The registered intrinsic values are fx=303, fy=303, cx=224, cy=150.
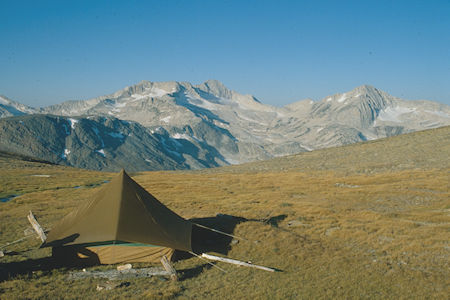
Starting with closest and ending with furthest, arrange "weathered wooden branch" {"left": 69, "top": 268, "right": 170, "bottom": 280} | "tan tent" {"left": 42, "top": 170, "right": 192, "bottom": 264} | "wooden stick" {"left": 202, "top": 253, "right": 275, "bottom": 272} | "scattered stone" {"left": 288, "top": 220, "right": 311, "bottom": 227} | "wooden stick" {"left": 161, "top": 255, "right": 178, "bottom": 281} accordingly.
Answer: "wooden stick" {"left": 161, "top": 255, "right": 178, "bottom": 281}, "weathered wooden branch" {"left": 69, "top": 268, "right": 170, "bottom": 280}, "wooden stick" {"left": 202, "top": 253, "right": 275, "bottom": 272}, "tan tent" {"left": 42, "top": 170, "right": 192, "bottom": 264}, "scattered stone" {"left": 288, "top": 220, "right": 311, "bottom": 227}

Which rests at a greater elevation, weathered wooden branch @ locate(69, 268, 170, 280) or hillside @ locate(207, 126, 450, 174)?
hillside @ locate(207, 126, 450, 174)

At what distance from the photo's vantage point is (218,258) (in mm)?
15258

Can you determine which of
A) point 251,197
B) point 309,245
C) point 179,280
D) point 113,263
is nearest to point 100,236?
point 113,263

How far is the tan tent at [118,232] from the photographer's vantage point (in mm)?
15191

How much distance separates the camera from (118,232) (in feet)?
49.1

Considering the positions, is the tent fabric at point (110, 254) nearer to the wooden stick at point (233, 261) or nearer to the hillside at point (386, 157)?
the wooden stick at point (233, 261)

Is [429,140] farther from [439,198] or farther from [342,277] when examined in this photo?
[342,277]

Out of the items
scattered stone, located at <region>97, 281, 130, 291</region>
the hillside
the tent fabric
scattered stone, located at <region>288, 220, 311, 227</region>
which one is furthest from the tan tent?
the hillside

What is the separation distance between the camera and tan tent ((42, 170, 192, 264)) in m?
15.2

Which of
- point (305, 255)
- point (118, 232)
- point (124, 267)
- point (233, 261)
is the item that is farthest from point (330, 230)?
point (118, 232)

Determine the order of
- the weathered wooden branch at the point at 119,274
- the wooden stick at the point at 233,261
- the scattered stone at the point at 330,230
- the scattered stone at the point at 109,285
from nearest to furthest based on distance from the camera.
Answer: the scattered stone at the point at 109,285
the weathered wooden branch at the point at 119,274
the wooden stick at the point at 233,261
the scattered stone at the point at 330,230

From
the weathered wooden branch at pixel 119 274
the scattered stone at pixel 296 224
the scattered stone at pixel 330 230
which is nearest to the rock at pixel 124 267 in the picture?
the weathered wooden branch at pixel 119 274

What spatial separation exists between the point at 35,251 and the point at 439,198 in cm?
3526

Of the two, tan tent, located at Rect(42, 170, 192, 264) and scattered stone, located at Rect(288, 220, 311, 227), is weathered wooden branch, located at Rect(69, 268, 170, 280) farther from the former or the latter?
scattered stone, located at Rect(288, 220, 311, 227)
